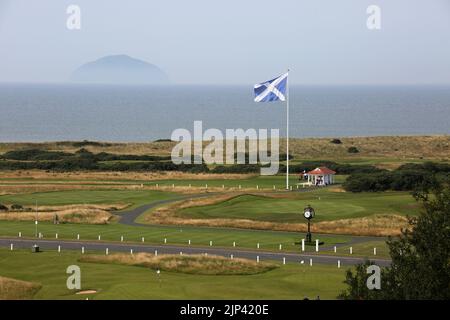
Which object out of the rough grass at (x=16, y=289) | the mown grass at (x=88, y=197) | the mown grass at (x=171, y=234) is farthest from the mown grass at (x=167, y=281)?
the mown grass at (x=88, y=197)

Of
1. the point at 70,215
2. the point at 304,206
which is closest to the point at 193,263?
the point at 70,215

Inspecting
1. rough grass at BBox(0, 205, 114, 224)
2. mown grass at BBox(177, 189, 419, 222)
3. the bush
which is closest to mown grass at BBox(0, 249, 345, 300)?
rough grass at BBox(0, 205, 114, 224)

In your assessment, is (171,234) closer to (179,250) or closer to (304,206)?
(179,250)

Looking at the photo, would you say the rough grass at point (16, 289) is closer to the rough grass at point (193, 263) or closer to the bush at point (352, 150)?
the rough grass at point (193, 263)
